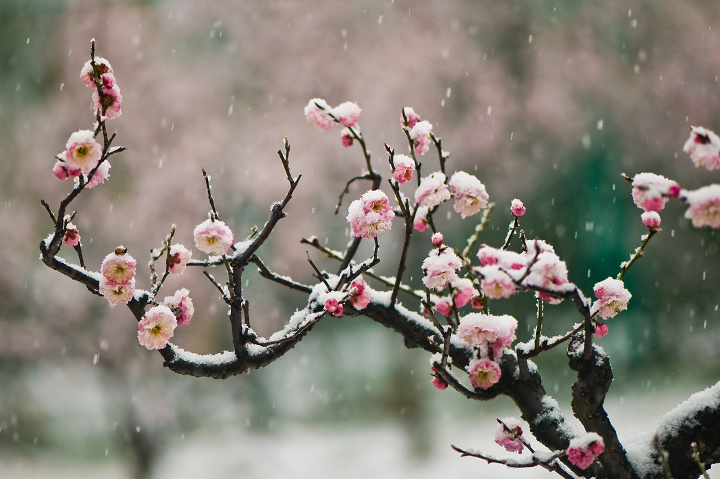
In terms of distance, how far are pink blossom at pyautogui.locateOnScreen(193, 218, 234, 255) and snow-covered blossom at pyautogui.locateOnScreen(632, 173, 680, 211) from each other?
3.63ft

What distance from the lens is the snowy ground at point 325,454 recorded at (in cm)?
814

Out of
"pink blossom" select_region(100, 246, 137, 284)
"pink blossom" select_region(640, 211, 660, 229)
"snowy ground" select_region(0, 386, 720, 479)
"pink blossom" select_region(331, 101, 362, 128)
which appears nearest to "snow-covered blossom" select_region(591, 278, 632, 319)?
"pink blossom" select_region(640, 211, 660, 229)

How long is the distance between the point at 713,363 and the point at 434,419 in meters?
5.14

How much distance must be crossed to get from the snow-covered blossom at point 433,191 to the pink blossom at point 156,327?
84 cm

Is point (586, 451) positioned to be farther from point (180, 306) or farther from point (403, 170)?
point (180, 306)

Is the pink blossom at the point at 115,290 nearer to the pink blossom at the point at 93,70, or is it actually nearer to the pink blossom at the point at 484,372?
the pink blossom at the point at 93,70

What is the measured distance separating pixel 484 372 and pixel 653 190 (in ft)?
2.42

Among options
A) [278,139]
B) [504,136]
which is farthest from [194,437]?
[504,136]

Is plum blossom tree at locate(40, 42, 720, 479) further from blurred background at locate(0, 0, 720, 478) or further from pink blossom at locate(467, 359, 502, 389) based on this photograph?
blurred background at locate(0, 0, 720, 478)

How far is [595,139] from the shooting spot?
10.2 meters

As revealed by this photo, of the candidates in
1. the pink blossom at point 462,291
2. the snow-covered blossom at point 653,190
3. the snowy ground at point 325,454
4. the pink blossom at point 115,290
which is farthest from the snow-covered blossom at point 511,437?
the snowy ground at point 325,454

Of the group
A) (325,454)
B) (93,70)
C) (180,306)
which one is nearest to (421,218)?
(180,306)

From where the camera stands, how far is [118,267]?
→ 66.3 inches

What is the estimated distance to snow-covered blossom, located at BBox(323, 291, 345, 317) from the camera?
1734 mm
